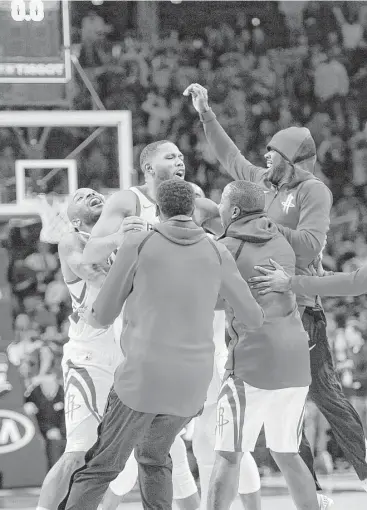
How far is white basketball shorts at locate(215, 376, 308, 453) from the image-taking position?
208 inches

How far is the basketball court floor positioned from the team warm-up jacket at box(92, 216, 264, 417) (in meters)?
3.01

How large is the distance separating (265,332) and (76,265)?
1.24 metres

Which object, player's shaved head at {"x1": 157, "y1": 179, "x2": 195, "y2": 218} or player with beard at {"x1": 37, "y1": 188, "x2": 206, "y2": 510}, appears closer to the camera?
player's shaved head at {"x1": 157, "y1": 179, "x2": 195, "y2": 218}

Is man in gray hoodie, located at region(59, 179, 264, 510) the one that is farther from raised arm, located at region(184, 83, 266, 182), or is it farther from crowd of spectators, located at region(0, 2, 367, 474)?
crowd of spectators, located at region(0, 2, 367, 474)

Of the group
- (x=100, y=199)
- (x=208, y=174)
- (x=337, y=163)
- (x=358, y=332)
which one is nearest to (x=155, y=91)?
(x=208, y=174)

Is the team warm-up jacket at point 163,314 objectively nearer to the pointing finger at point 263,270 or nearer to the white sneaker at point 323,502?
the pointing finger at point 263,270

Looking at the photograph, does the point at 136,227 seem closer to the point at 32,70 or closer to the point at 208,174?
the point at 32,70

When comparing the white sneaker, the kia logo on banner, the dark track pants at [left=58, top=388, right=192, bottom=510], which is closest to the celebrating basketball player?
the dark track pants at [left=58, top=388, right=192, bottom=510]

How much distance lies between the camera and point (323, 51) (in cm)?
1479

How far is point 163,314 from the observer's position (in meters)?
4.52

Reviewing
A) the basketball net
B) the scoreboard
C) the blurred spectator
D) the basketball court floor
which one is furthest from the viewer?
the blurred spectator

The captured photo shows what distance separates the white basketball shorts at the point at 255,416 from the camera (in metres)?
5.29

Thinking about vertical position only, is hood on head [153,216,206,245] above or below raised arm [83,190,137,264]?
above

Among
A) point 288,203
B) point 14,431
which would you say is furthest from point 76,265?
point 14,431
